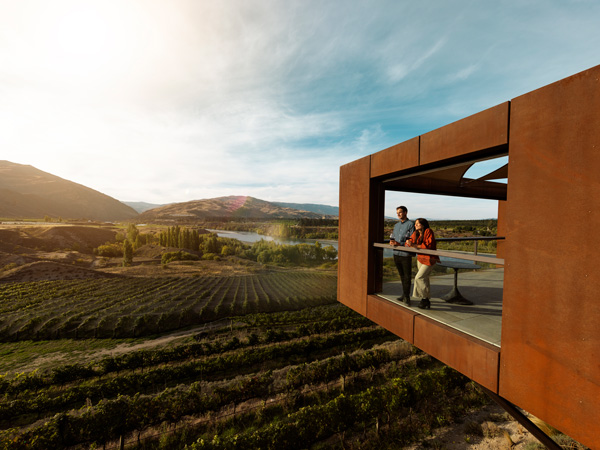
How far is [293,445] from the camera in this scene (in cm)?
778

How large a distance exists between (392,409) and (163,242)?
35.6 metres

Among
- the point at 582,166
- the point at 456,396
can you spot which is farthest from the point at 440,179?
the point at 456,396

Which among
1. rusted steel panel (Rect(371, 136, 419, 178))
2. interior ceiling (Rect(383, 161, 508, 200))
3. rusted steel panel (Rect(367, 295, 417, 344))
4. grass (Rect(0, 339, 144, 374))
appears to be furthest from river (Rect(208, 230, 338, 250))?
rusted steel panel (Rect(371, 136, 419, 178))

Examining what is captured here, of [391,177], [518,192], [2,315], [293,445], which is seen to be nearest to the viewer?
[518,192]

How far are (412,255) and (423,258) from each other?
0.72 ft

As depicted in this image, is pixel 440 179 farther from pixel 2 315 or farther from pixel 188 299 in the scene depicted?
pixel 2 315

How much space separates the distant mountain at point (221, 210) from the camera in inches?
2075

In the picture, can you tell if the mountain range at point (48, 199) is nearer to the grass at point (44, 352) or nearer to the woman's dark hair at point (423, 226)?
the grass at point (44, 352)

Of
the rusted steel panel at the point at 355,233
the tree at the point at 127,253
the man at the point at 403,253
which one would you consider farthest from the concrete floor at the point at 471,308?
the tree at the point at 127,253

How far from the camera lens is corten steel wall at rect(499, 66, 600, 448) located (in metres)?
1.47

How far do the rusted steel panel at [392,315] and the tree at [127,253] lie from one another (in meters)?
32.9

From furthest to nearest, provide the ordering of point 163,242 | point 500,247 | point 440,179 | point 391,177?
point 163,242
point 500,247
point 440,179
point 391,177

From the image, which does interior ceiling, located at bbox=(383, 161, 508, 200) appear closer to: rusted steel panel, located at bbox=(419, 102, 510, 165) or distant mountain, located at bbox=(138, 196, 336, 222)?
rusted steel panel, located at bbox=(419, 102, 510, 165)

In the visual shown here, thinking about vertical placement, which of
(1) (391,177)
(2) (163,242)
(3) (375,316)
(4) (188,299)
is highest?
(1) (391,177)
